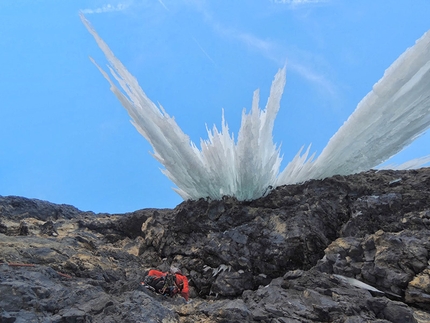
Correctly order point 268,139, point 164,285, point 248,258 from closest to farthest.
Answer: point 164,285
point 248,258
point 268,139

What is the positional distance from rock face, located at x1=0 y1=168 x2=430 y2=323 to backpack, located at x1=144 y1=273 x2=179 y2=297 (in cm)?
27

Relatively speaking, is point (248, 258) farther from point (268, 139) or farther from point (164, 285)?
point (268, 139)

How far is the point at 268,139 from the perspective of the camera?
26.5ft

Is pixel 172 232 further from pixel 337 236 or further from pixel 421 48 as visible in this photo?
pixel 421 48

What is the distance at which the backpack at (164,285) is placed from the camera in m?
5.22

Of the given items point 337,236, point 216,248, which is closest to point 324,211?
point 337,236

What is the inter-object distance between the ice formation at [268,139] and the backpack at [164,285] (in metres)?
2.56

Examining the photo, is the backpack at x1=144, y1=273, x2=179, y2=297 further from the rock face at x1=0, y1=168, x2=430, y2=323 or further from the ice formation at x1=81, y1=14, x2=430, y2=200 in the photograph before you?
the ice formation at x1=81, y1=14, x2=430, y2=200

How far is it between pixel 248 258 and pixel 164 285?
5.28 ft

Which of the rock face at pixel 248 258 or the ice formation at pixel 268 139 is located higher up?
the ice formation at pixel 268 139

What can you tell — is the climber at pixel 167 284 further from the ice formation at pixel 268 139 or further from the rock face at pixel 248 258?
the ice formation at pixel 268 139

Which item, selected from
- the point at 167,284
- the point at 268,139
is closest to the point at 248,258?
the point at 167,284

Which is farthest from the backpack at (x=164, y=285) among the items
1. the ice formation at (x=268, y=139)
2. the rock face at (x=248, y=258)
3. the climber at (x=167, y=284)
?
the ice formation at (x=268, y=139)

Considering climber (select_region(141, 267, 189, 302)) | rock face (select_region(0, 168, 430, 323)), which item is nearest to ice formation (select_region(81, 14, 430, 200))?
rock face (select_region(0, 168, 430, 323))
